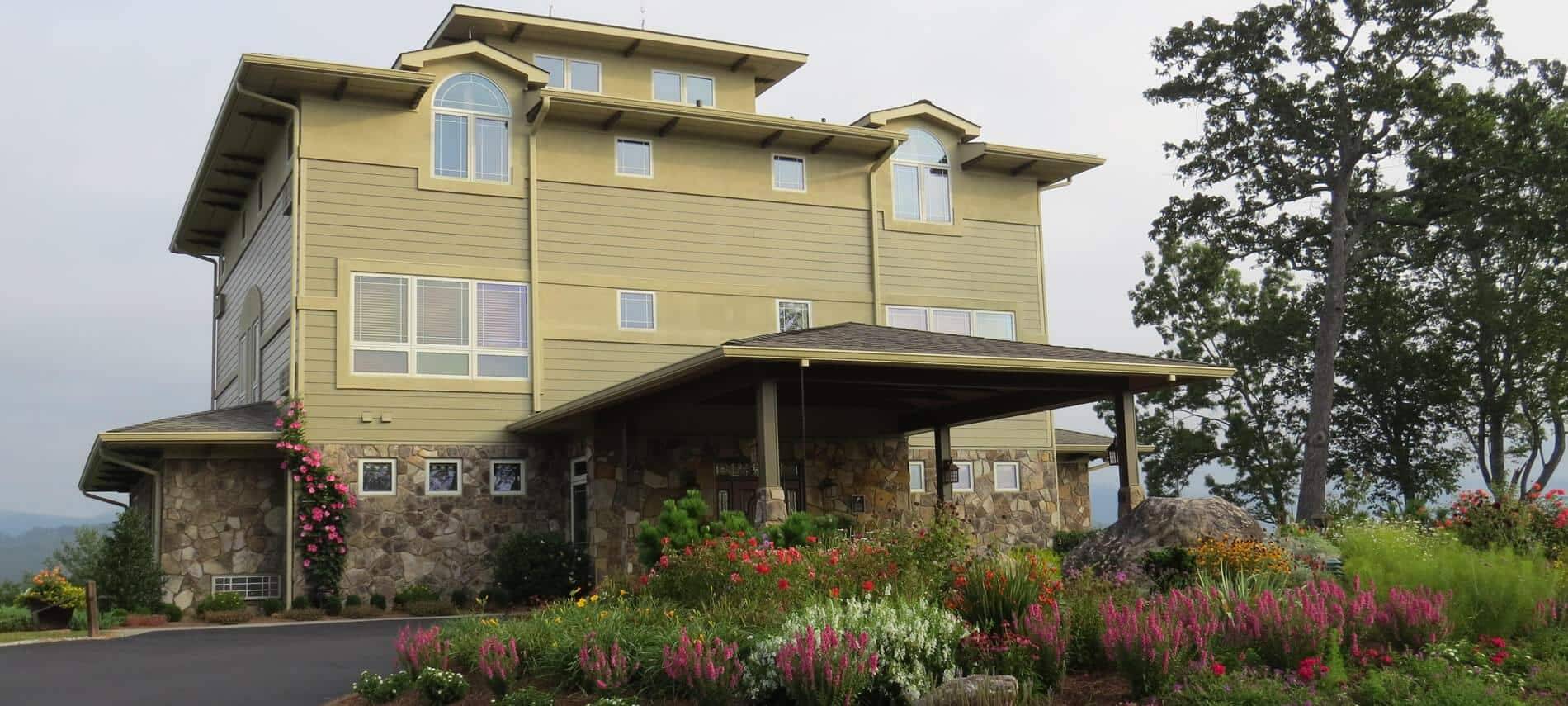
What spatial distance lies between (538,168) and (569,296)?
2073 mm

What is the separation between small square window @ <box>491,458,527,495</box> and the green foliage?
0.80 meters

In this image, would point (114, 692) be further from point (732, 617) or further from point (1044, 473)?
point (1044, 473)

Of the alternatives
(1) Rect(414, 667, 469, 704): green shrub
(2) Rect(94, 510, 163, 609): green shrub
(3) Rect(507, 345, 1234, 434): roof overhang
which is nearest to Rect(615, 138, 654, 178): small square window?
(3) Rect(507, 345, 1234, 434): roof overhang

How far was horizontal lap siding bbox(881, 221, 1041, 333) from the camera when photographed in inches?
898

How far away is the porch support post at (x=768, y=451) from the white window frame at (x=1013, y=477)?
9230mm

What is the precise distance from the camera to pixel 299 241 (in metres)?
18.9

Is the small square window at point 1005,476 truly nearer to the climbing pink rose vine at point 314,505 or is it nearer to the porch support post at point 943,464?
the porch support post at point 943,464

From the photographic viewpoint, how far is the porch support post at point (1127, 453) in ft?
53.9

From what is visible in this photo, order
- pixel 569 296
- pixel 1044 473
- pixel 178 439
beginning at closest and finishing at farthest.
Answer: pixel 178 439 < pixel 569 296 < pixel 1044 473

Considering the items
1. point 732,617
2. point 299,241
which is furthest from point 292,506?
point 732,617

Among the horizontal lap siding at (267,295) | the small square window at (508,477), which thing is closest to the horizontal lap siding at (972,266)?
the small square window at (508,477)

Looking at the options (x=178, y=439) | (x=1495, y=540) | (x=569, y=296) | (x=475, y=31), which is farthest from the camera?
(x=475, y=31)

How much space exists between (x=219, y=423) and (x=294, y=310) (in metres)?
1.92

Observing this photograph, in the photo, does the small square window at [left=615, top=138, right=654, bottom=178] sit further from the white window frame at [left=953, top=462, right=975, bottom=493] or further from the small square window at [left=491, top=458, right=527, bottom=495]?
the white window frame at [left=953, top=462, right=975, bottom=493]
